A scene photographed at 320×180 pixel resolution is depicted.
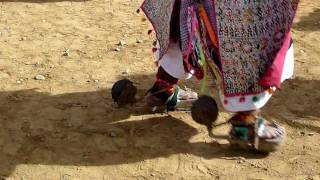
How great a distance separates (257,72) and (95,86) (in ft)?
3.89

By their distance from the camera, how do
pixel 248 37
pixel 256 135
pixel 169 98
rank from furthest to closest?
pixel 169 98 → pixel 256 135 → pixel 248 37

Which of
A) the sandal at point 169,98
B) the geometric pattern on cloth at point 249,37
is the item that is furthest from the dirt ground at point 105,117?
the geometric pattern on cloth at point 249,37

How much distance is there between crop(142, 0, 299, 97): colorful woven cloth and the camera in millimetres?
2668

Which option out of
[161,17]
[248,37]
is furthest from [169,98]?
[248,37]

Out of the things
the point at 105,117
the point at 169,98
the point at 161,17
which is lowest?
the point at 105,117

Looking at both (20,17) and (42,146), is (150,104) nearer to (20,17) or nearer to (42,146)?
(42,146)

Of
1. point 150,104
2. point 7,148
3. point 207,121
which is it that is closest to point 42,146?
point 7,148

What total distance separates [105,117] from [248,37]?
0.98m

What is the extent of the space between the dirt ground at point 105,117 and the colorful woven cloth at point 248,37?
1.35ft

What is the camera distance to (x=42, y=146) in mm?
3010

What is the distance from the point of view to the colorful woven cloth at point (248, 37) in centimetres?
267

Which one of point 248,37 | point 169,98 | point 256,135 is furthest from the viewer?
point 169,98

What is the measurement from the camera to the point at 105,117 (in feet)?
10.7

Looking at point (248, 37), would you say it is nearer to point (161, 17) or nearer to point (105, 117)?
point (161, 17)
